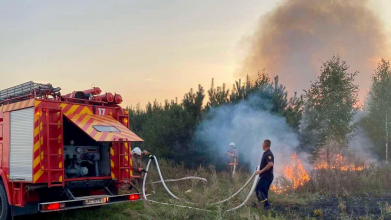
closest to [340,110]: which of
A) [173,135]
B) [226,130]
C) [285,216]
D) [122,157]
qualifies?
[226,130]

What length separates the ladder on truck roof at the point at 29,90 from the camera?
23.8ft

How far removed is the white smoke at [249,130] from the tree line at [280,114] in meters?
0.28

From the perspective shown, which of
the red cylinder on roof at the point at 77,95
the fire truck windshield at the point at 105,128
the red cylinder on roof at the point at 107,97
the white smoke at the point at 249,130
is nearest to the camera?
the fire truck windshield at the point at 105,128

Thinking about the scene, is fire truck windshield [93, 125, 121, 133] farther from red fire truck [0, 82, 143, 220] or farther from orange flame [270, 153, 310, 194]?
orange flame [270, 153, 310, 194]

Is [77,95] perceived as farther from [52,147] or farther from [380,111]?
[380,111]

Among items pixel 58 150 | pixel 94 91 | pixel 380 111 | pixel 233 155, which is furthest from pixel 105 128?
pixel 380 111

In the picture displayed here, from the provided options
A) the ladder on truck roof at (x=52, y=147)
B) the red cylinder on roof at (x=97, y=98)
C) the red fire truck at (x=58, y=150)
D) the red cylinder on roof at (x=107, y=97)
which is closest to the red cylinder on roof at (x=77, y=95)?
the red fire truck at (x=58, y=150)

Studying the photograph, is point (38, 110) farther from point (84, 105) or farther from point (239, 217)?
point (239, 217)

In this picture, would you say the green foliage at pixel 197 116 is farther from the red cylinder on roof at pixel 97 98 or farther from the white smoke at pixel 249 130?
the red cylinder on roof at pixel 97 98

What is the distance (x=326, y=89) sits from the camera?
65.1 ft

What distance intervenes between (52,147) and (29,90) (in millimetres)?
1430

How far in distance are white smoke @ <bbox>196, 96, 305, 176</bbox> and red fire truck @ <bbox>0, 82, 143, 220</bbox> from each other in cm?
868

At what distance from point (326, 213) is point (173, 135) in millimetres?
9918

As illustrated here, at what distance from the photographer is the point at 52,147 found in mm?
6883
